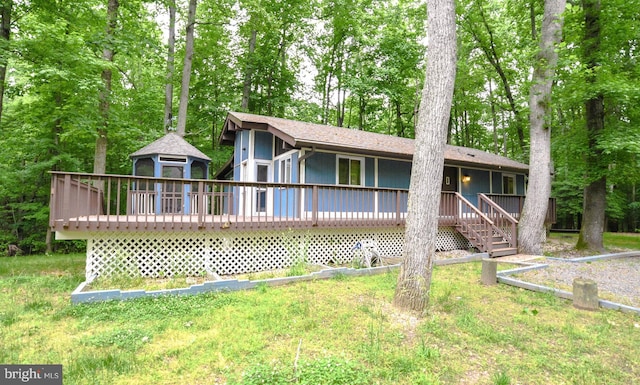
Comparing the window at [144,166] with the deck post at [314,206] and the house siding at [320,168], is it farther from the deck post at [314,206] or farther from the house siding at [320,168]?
the deck post at [314,206]

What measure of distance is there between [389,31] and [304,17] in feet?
18.0

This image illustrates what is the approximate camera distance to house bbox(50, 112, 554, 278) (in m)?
6.16

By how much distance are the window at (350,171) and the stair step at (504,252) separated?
14.3 ft

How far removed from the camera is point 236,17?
15.3 meters

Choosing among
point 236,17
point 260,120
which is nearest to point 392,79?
point 236,17

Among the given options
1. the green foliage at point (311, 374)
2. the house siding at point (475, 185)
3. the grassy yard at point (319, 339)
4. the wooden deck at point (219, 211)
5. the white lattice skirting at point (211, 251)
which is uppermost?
the house siding at point (475, 185)

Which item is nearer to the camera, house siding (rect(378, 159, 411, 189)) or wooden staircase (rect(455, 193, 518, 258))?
wooden staircase (rect(455, 193, 518, 258))

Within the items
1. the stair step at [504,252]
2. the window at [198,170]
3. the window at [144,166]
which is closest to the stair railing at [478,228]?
the stair step at [504,252]

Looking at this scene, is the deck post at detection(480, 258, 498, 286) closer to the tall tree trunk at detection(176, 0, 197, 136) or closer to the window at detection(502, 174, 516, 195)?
the window at detection(502, 174, 516, 195)

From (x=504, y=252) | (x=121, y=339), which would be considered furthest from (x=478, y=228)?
(x=121, y=339)

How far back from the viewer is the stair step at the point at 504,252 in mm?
8969

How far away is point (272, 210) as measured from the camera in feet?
29.1

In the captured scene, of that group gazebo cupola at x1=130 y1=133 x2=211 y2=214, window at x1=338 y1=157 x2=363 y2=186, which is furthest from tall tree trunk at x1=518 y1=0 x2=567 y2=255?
gazebo cupola at x1=130 y1=133 x2=211 y2=214

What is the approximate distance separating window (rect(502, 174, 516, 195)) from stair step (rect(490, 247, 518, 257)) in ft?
19.6
